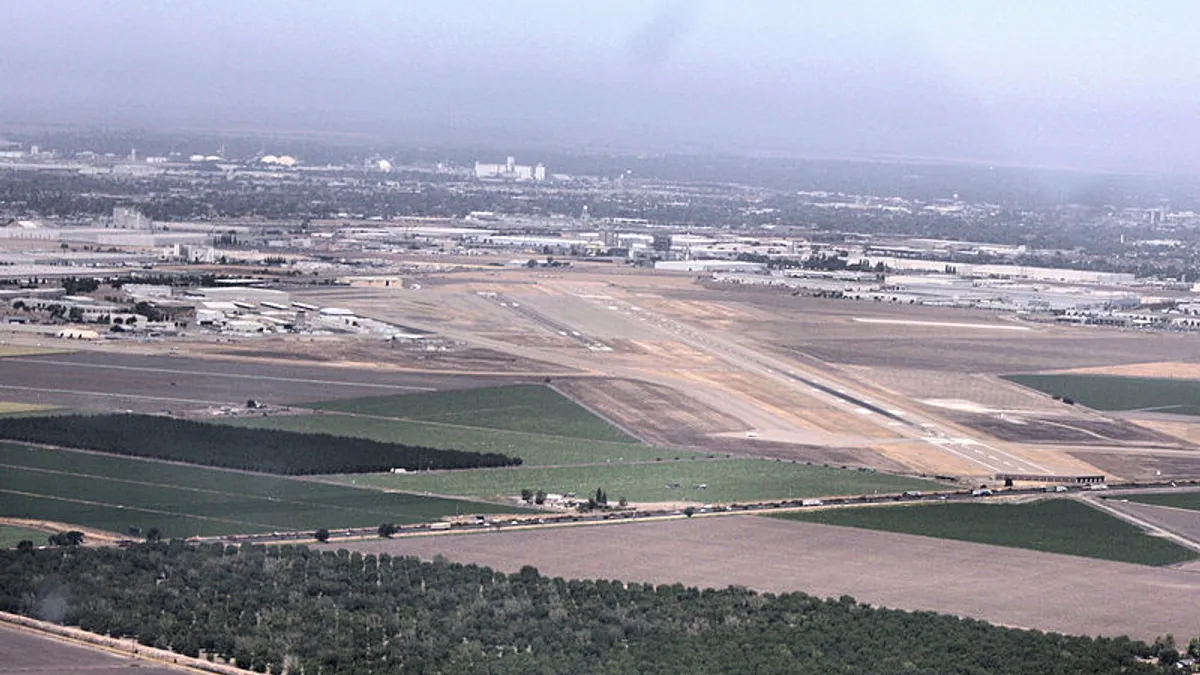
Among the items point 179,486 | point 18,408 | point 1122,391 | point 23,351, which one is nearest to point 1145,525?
point 179,486

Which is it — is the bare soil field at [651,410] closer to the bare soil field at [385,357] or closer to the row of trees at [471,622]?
the bare soil field at [385,357]

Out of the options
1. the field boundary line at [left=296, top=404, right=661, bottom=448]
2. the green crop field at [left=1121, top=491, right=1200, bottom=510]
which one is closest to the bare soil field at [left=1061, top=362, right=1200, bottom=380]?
the green crop field at [left=1121, top=491, right=1200, bottom=510]

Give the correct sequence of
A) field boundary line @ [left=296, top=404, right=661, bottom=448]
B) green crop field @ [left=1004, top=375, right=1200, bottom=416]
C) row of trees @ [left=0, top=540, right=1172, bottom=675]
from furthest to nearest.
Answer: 1. green crop field @ [left=1004, top=375, right=1200, bottom=416]
2. field boundary line @ [left=296, top=404, right=661, bottom=448]
3. row of trees @ [left=0, top=540, right=1172, bottom=675]

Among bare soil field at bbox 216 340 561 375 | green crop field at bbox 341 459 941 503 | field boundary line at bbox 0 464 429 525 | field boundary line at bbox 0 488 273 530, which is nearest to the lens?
field boundary line at bbox 0 488 273 530

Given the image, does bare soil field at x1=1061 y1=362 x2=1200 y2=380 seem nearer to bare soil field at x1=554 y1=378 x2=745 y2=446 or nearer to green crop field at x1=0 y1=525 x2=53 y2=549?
bare soil field at x1=554 y1=378 x2=745 y2=446

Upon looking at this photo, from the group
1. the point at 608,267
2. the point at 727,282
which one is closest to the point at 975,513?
the point at 727,282

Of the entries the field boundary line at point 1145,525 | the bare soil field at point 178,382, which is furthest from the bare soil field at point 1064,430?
the bare soil field at point 178,382

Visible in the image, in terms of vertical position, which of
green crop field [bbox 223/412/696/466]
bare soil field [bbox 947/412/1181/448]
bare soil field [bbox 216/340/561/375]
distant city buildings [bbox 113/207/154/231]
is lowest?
distant city buildings [bbox 113/207/154/231]

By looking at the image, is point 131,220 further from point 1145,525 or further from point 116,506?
point 1145,525
